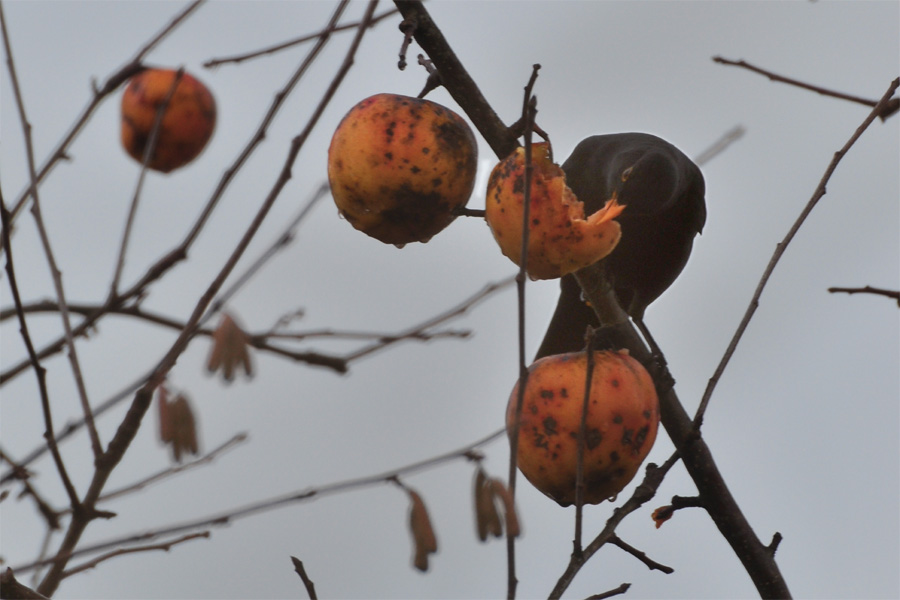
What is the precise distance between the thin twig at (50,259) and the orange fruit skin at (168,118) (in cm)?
77

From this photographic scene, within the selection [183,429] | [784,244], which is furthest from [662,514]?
[183,429]

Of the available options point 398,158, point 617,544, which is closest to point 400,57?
point 398,158

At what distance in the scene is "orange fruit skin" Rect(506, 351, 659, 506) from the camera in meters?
1.47

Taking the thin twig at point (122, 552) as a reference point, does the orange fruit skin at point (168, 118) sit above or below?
above

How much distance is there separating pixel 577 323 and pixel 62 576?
1.86 metres

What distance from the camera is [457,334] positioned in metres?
2.18

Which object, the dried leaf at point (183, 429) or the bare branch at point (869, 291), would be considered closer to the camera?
the dried leaf at point (183, 429)

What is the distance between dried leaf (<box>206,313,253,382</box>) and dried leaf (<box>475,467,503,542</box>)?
0.31 metres

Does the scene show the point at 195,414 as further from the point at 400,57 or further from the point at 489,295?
the point at 489,295

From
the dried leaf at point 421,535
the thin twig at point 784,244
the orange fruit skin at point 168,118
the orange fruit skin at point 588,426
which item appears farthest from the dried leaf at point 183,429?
the orange fruit skin at point 168,118

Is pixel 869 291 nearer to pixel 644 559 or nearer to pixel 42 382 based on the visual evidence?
pixel 644 559

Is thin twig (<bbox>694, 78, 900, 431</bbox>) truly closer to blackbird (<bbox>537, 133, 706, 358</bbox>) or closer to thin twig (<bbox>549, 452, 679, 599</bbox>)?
thin twig (<bbox>549, 452, 679, 599</bbox>)

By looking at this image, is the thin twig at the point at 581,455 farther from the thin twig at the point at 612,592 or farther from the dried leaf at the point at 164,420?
the dried leaf at the point at 164,420

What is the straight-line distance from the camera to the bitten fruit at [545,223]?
4.67 feet
